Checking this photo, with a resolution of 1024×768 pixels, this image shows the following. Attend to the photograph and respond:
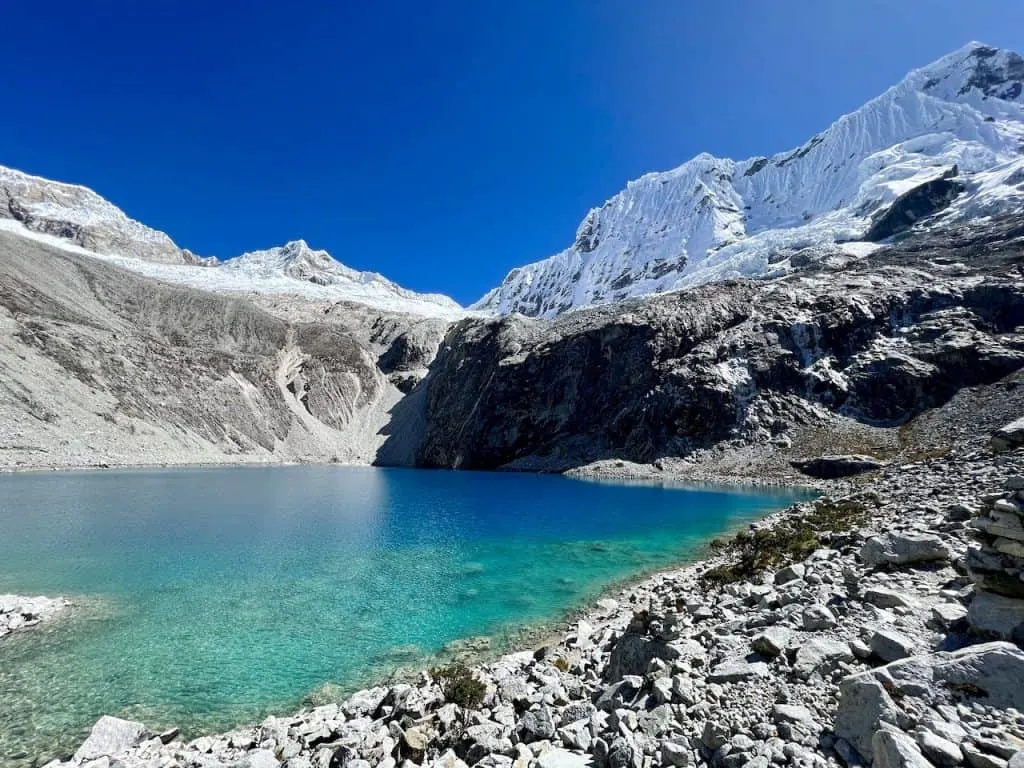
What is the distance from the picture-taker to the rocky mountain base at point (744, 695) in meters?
5.61

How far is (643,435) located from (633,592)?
228 feet

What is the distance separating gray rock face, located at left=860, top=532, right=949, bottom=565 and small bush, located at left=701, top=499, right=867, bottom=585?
14.2ft

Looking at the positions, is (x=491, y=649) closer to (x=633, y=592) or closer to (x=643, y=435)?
(x=633, y=592)

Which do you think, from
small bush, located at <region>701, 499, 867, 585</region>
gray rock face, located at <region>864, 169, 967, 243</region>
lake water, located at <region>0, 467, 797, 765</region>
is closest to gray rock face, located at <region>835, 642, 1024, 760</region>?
small bush, located at <region>701, 499, 867, 585</region>

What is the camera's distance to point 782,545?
779 inches

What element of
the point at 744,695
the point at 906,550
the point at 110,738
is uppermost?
the point at 906,550

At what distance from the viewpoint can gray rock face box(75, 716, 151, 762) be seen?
991 centimetres

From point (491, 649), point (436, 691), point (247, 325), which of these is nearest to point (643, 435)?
point (491, 649)

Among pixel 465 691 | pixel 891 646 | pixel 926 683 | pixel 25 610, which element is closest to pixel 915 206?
pixel 891 646

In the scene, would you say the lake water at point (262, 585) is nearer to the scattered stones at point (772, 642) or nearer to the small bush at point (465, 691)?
the small bush at point (465, 691)

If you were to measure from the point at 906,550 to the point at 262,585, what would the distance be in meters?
23.3

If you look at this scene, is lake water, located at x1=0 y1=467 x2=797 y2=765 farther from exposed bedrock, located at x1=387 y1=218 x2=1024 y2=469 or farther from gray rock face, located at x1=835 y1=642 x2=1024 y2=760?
exposed bedrock, located at x1=387 y1=218 x2=1024 y2=469

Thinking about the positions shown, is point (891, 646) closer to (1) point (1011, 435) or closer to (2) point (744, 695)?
(2) point (744, 695)

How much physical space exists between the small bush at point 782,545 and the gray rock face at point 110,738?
16690 millimetres
